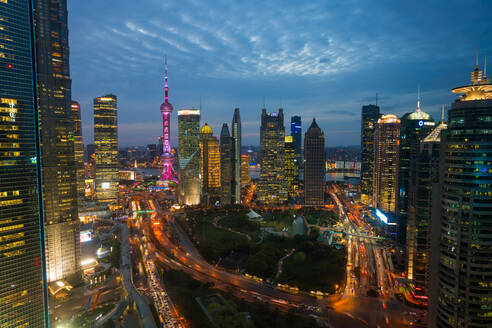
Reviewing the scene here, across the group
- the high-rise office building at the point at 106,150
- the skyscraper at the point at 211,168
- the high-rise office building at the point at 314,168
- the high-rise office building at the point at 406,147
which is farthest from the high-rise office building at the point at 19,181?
the high-rise office building at the point at 314,168

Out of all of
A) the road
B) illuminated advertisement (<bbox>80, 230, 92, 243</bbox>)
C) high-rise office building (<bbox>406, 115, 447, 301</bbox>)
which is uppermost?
high-rise office building (<bbox>406, 115, 447, 301</bbox>)

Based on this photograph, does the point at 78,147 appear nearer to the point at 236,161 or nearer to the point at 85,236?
the point at 236,161

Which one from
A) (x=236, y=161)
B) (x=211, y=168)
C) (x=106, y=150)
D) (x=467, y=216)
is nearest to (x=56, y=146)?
(x=467, y=216)

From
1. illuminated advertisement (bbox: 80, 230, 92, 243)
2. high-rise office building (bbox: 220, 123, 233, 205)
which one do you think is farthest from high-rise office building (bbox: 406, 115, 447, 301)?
high-rise office building (bbox: 220, 123, 233, 205)

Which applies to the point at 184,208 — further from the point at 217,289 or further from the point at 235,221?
the point at 217,289

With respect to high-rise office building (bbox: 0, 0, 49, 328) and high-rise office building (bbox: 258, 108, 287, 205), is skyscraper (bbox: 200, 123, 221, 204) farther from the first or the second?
high-rise office building (bbox: 0, 0, 49, 328)

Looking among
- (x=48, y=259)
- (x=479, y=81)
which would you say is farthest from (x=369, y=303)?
(x=48, y=259)
